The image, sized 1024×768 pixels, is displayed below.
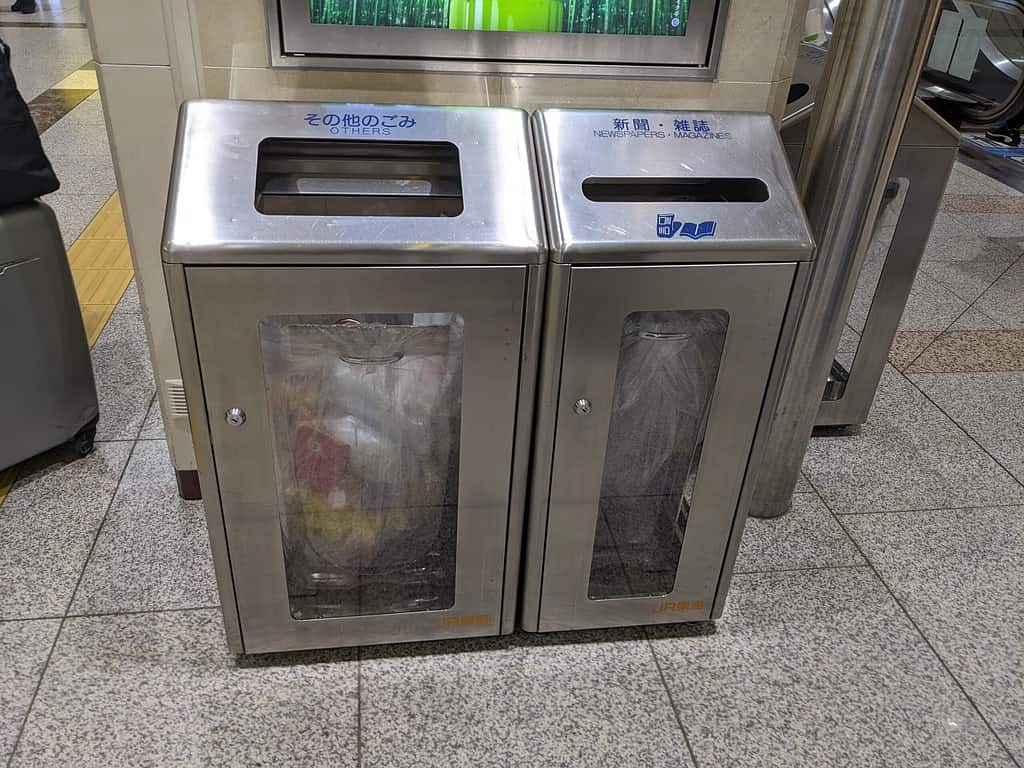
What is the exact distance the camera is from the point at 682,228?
4.23 ft

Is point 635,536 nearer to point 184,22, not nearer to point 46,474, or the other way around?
point 184,22

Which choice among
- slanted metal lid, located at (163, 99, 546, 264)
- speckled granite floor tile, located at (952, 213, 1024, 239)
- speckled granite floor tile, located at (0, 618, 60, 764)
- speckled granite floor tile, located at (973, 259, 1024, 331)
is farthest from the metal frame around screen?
speckled granite floor tile, located at (952, 213, 1024, 239)

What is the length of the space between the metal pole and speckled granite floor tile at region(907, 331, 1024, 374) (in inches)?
43.8

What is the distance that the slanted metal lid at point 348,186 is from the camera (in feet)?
3.87

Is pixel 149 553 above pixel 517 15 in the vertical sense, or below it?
below

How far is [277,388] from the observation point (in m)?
1.37

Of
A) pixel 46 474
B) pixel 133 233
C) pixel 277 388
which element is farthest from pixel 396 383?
pixel 46 474

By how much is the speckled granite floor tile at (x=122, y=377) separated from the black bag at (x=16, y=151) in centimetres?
67

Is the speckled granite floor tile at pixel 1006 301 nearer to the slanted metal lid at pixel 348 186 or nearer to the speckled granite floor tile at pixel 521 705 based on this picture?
the speckled granite floor tile at pixel 521 705

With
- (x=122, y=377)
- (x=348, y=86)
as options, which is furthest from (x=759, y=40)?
(x=122, y=377)

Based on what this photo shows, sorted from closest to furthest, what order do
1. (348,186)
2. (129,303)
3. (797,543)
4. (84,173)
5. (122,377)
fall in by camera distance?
1. (348,186)
2. (797,543)
3. (122,377)
4. (129,303)
5. (84,173)

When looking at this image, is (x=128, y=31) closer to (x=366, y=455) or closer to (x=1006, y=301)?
(x=366, y=455)

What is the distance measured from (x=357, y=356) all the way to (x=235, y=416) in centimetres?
21

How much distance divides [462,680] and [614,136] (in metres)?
1.03
